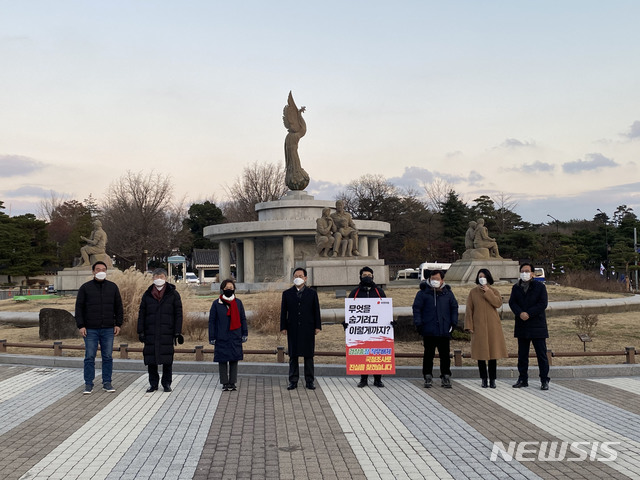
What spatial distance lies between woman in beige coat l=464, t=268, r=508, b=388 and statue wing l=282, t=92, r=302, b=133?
23.1m

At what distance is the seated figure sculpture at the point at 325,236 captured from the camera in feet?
76.7

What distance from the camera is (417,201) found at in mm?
74562

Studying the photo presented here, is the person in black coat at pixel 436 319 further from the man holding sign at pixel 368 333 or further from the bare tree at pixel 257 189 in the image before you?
the bare tree at pixel 257 189

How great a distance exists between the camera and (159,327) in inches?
360

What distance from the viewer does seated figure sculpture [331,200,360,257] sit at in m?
23.5

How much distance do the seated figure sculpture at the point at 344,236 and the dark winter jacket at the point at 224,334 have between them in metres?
14.2

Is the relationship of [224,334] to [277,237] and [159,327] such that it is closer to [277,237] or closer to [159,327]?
[159,327]

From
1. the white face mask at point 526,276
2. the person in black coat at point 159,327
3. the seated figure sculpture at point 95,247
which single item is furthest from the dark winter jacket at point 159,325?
the seated figure sculpture at point 95,247

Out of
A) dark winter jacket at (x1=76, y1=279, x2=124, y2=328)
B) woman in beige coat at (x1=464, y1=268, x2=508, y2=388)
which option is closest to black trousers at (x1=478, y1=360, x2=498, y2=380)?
woman in beige coat at (x1=464, y1=268, x2=508, y2=388)

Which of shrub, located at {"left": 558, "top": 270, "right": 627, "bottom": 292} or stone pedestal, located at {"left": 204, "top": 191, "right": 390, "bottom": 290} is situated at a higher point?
stone pedestal, located at {"left": 204, "top": 191, "right": 390, "bottom": 290}

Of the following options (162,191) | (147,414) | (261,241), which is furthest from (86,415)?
(162,191)

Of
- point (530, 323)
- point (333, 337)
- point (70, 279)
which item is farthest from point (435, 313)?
point (70, 279)

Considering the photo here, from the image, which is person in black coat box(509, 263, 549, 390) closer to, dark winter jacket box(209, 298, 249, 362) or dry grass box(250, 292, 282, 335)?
dark winter jacket box(209, 298, 249, 362)

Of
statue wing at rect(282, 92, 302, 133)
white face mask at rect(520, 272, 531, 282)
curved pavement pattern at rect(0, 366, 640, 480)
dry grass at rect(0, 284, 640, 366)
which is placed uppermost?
statue wing at rect(282, 92, 302, 133)
